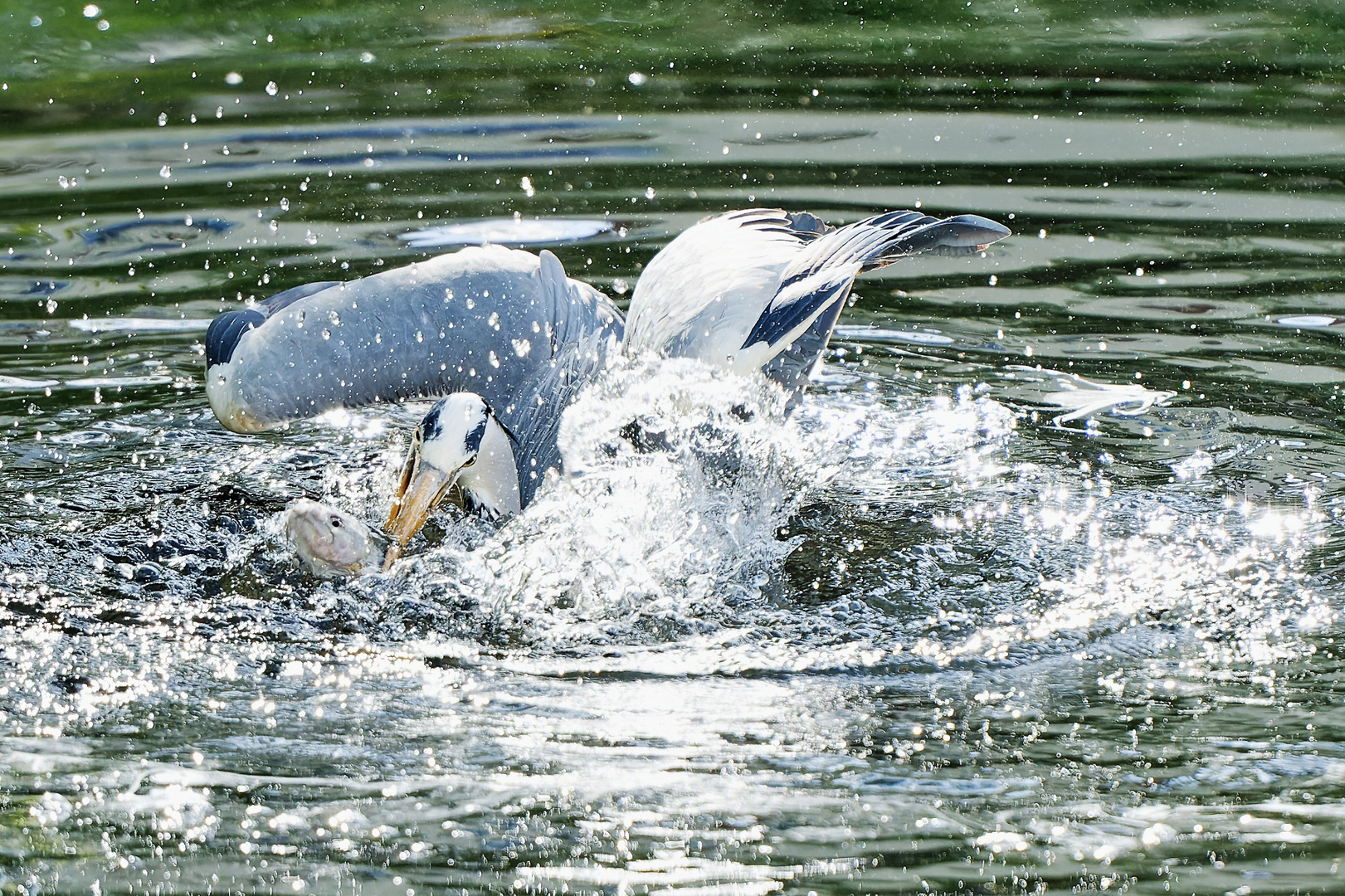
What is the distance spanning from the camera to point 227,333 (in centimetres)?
665

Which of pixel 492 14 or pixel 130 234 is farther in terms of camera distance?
pixel 492 14

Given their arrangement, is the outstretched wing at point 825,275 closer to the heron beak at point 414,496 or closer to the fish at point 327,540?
the heron beak at point 414,496

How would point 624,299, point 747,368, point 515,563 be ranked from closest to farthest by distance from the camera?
point 515,563, point 747,368, point 624,299

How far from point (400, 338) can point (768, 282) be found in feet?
4.96

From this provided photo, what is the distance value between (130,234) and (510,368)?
303cm

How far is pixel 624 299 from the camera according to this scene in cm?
818

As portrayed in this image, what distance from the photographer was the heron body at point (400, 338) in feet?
21.1

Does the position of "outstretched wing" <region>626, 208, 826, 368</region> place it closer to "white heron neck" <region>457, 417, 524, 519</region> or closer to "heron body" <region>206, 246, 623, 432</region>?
"heron body" <region>206, 246, 623, 432</region>

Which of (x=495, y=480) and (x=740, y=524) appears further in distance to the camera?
(x=495, y=480)

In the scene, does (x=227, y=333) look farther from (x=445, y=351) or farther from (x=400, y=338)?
(x=445, y=351)

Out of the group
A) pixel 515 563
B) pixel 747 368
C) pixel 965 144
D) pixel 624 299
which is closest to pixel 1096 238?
pixel 965 144

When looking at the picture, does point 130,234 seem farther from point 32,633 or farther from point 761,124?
point 32,633

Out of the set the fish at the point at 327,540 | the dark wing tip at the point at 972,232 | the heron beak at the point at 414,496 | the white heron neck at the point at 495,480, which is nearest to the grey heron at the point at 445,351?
the white heron neck at the point at 495,480

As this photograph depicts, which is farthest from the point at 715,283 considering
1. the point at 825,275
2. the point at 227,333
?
the point at 227,333
